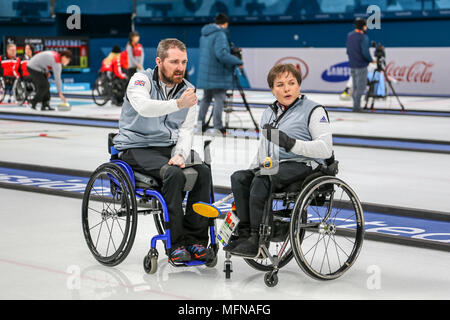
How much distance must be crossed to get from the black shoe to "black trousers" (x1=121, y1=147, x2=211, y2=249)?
40 cm

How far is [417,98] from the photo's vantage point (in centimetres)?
2259

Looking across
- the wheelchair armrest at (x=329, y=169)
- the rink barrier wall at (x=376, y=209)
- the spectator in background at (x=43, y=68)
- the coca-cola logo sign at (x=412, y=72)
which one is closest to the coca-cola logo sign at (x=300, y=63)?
the coca-cola logo sign at (x=412, y=72)

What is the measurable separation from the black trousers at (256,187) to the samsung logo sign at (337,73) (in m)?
19.7

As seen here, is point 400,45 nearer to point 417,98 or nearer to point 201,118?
point 417,98

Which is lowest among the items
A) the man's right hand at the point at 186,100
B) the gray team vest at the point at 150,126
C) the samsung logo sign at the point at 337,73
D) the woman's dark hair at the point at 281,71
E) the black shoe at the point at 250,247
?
the black shoe at the point at 250,247

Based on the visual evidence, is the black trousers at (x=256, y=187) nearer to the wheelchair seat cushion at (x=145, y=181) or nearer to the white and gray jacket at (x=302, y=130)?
the white and gray jacket at (x=302, y=130)

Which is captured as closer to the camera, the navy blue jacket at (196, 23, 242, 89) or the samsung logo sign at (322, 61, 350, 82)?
the navy blue jacket at (196, 23, 242, 89)

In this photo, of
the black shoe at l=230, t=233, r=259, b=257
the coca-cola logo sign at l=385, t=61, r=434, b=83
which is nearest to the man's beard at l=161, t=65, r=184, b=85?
the black shoe at l=230, t=233, r=259, b=257

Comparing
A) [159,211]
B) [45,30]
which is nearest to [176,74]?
[159,211]

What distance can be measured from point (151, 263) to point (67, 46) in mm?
22880

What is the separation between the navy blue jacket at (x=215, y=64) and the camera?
1319cm

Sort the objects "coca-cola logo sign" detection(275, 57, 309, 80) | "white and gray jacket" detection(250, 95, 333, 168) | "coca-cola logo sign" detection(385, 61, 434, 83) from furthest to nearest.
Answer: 1. "coca-cola logo sign" detection(275, 57, 309, 80)
2. "coca-cola logo sign" detection(385, 61, 434, 83)
3. "white and gray jacket" detection(250, 95, 333, 168)

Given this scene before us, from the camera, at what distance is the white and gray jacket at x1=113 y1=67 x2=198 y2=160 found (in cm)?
531

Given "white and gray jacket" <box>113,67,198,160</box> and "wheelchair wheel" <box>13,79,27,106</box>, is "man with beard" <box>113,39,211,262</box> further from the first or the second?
"wheelchair wheel" <box>13,79,27,106</box>
